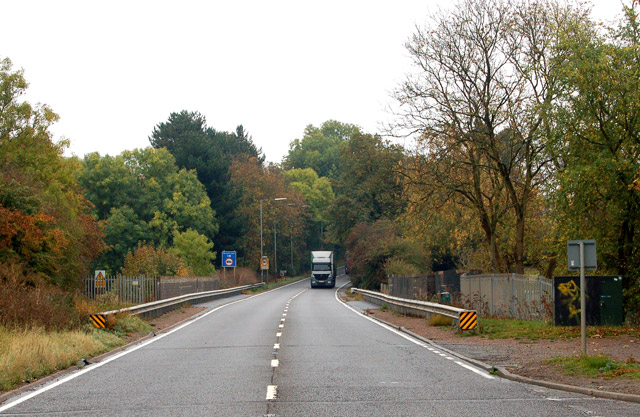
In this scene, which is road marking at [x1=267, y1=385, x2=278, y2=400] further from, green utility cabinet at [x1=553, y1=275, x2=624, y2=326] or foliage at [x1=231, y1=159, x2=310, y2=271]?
foliage at [x1=231, y1=159, x2=310, y2=271]

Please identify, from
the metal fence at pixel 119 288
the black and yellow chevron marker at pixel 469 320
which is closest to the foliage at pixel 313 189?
the metal fence at pixel 119 288

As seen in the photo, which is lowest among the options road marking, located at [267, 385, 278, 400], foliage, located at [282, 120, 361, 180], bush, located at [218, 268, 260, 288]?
bush, located at [218, 268, 260, 288]

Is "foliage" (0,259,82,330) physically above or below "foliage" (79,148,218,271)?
below

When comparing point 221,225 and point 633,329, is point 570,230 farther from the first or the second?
point 221,225

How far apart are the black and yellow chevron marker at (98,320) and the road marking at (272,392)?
36.6 ft

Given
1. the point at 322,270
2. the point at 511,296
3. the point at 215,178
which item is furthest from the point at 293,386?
the point at 215,178

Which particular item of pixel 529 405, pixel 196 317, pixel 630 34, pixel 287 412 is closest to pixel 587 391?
pixel 529 405

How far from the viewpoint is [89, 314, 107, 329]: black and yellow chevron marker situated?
21.3 meters

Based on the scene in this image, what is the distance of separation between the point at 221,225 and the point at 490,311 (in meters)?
59.2

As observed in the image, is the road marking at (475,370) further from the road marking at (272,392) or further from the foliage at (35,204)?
the foliage at (35,204)

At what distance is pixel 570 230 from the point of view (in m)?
22.8

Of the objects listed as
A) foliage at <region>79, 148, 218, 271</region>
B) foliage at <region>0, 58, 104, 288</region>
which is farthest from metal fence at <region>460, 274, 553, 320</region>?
foliage at <region>79, 148, 218, 271</region>

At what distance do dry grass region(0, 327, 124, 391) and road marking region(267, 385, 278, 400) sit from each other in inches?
161

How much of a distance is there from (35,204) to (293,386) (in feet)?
65.5
